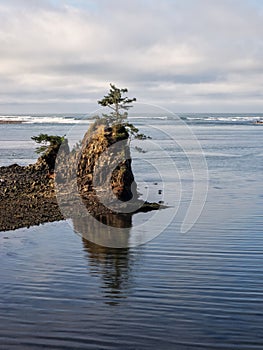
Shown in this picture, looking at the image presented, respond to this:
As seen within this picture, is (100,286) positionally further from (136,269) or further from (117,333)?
(117,333)

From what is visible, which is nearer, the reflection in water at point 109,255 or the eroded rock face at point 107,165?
the reflection in water at point 109,255

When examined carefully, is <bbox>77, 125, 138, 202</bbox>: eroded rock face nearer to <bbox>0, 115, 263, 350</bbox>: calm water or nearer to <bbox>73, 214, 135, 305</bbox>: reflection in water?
<bbox>73, 214, 135, 305</bbox>: reflection in water

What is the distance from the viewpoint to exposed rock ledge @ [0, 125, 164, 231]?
32.5 metres

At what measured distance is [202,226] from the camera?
27938mm

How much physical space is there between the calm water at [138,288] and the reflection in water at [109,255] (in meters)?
0.04

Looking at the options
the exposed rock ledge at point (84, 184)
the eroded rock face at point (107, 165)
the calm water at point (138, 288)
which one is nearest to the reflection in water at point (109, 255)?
the calm water at point (138, 288)

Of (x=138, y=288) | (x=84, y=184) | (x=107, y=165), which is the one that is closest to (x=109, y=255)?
(x=138, y=288)

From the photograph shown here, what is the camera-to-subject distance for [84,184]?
36.5m

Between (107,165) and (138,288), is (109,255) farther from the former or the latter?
(107,165)

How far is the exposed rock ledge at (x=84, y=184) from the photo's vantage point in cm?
3247

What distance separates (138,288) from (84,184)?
19.1 meters

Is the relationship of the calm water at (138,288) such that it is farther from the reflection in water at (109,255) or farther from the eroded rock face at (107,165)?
the eroded rock face at (107,165)

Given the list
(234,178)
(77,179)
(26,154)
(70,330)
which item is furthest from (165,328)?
(26,154)

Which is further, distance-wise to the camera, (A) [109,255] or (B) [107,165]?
Result: (B) [107,165]
